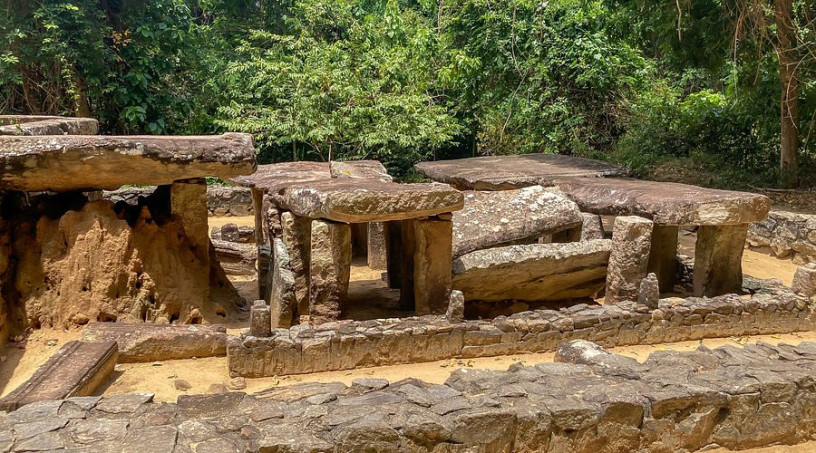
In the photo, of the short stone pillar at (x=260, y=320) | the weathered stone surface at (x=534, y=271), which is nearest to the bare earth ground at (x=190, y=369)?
the short stone pillar at (x=260, y=320)

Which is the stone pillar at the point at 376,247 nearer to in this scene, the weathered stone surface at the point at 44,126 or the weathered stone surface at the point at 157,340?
the weathered stone surface at the point at 157,340

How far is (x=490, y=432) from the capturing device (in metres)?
4.17

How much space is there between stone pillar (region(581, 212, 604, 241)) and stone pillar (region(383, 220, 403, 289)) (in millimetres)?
2452

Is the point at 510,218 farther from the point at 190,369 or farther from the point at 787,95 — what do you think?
the point at 787,95

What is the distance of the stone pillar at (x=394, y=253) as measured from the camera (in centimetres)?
873

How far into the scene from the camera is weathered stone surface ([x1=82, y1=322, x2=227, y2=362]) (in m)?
6.56

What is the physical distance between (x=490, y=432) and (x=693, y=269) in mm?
5592

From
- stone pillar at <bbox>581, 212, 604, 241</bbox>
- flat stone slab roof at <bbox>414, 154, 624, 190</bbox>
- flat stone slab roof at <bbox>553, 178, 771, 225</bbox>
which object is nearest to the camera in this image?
flat stone slab roof at <bbox>553, 178, 771, 225</bbox>

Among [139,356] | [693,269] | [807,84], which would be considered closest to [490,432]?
[139,356]

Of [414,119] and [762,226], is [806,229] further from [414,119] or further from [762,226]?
[414,119]

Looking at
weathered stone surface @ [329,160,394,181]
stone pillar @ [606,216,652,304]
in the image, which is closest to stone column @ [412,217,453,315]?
weathered stone surface @ [329,160,394,181]

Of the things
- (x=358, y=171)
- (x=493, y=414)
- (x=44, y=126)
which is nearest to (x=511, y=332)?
(x=493, y=414)

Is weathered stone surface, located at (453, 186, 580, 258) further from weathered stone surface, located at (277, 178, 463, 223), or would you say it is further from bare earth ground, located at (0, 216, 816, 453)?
bare earth ground, located at (0, 216, 816, 453)

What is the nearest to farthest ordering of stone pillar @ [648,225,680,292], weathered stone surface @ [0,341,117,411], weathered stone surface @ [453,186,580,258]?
weathered stone surface @ [0,341,117,411], weathered stone surface @ [453,186,580,258], stone pillar @ [648,225,680,292]
